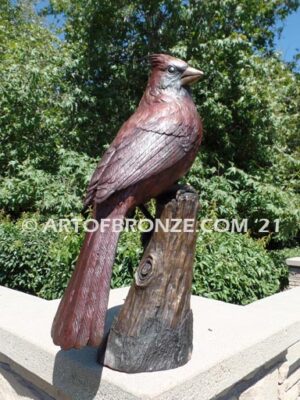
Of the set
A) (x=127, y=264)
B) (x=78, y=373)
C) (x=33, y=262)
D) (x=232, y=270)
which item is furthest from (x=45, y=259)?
(x=78, y=373)

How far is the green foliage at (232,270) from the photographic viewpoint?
144 inches

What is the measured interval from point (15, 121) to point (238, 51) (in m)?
3.89

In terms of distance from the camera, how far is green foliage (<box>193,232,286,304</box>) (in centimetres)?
365

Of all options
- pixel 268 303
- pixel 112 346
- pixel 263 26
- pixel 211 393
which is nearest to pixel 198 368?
pixel 211 393

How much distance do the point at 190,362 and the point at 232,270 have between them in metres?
2.15

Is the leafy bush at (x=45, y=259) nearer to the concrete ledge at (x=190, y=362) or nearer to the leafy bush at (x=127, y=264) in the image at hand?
the leafy bush at (x=127, y=264)

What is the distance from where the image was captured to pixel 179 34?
6.44m

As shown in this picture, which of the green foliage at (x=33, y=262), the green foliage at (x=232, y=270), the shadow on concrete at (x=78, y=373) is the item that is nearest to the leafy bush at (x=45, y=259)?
the green foliage at (x=33, y=262)

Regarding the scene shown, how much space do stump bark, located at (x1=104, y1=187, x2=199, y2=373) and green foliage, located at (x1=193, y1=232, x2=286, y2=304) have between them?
75.3 inches

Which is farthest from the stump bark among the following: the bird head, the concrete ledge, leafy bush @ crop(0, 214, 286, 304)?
leafy bush @ crop(0, 214, 286, 304)

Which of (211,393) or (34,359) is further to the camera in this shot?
(34,359)

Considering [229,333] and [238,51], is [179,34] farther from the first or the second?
[229,333]

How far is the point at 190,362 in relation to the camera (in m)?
1.73

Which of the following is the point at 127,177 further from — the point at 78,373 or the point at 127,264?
the point at 127,264
